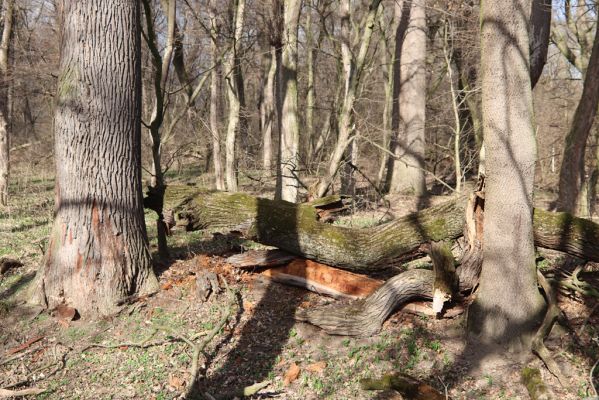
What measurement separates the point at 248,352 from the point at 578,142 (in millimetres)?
9213

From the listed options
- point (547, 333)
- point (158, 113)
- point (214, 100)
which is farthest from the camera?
point (214, 100)

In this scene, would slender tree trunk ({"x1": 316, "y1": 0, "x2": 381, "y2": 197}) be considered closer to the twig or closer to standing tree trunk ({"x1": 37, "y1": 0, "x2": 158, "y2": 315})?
the twig

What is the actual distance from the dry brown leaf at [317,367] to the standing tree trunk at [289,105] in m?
5.16

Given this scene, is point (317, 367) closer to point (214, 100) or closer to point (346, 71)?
point (346, 71)

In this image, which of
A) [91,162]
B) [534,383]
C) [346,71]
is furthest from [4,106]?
[534,383]

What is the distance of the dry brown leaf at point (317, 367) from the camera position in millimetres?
5133

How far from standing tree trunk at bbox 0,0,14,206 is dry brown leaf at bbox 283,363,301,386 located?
10.2 meters

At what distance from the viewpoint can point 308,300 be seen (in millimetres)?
6289

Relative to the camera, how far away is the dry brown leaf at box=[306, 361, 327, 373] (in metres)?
5.13

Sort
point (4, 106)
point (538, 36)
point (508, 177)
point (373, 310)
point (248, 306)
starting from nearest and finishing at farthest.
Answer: point (508, 177) → point (373, 310) → point (248, 306) → point (538, 36) → point (4, 106)

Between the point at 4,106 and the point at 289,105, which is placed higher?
the point at 4,106

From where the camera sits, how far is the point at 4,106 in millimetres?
12914

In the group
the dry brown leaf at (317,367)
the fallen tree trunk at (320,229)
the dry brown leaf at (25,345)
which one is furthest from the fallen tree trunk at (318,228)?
the dry brown leaf at (25,345)

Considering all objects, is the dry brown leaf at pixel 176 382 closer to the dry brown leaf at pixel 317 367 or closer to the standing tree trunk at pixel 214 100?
the dry brown leaf at pixel 317 367
